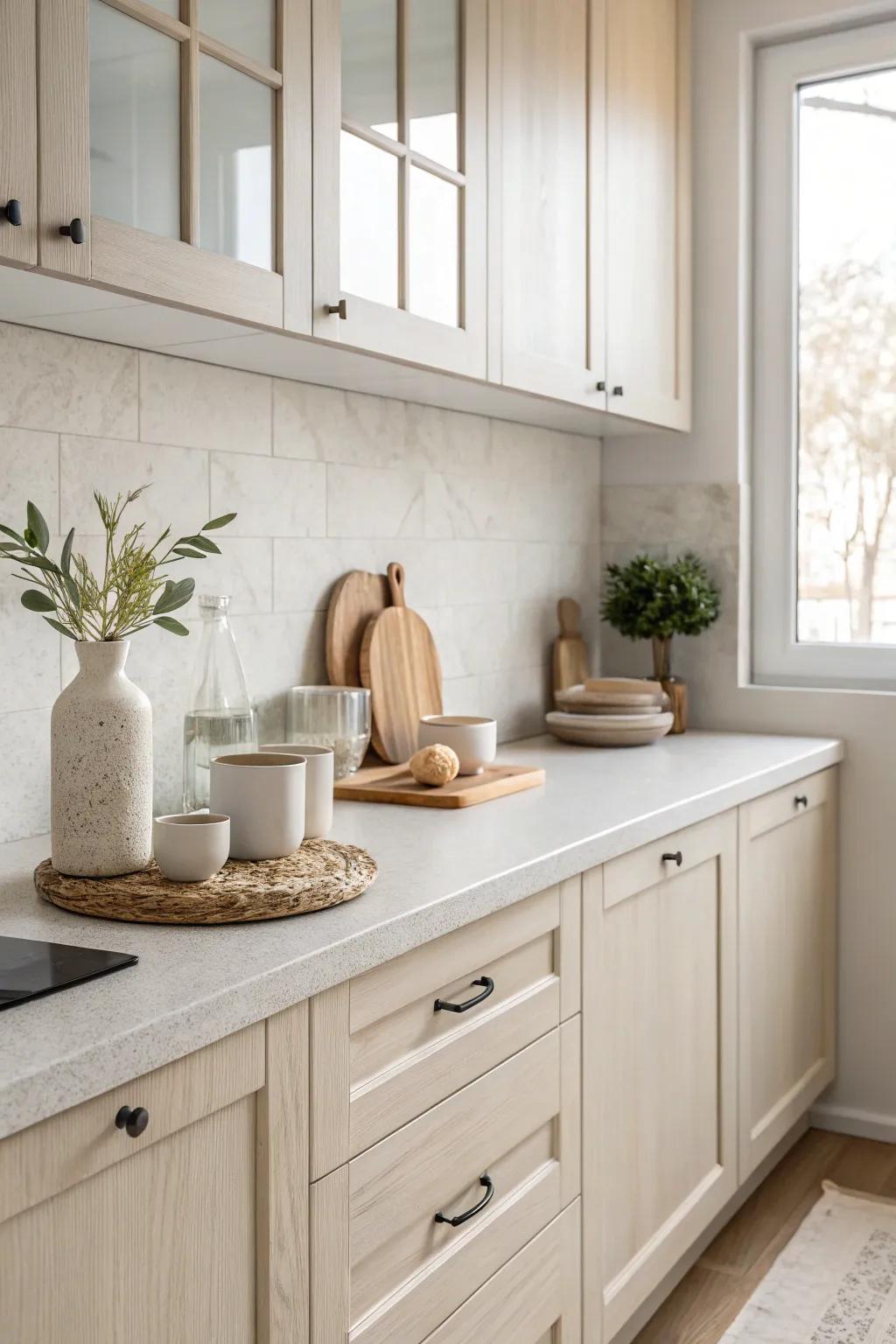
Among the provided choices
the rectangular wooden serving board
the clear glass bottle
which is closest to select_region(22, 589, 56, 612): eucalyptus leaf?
the clear glass bottle

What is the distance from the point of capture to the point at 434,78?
1942 mm

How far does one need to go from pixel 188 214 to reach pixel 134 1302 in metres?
1.11

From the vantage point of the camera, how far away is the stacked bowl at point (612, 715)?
8.73ft

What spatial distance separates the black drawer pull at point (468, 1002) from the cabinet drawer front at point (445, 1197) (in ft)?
0.33

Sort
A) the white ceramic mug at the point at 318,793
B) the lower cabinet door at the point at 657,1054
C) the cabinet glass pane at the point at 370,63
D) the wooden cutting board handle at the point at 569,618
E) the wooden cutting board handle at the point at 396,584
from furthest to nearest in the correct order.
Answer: the wooden cutting board handle at the point at 569,618
the wooden cutting board handle at the point at 396,584
the lower cabinet door at the point at 657,1054
the cabinet glass pane at the point at 370,63
the white ceramic mug at the point at 318,793

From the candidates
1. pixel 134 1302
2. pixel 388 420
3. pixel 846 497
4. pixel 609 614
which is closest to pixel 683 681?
pixel 609 614

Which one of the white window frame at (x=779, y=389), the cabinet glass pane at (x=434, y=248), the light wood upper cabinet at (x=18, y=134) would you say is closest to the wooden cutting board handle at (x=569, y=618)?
the white window frame at (x=779, y=389)

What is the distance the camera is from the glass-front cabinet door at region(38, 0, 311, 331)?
4.29 ft

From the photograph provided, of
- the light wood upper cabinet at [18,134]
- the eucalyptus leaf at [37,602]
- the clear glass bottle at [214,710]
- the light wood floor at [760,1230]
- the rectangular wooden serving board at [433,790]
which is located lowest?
the light wood floor at [760,1230]

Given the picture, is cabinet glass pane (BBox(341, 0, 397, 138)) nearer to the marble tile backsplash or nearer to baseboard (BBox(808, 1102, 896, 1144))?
the marble tile backsplash

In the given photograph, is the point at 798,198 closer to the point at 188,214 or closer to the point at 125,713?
the point at 188,214

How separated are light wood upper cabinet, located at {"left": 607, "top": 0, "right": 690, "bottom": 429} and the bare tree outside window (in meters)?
0.30

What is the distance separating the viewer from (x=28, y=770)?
A: 1694 millimetres

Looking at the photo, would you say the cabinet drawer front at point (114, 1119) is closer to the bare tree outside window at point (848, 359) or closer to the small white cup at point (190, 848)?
the small white cup at point (190, 848)
